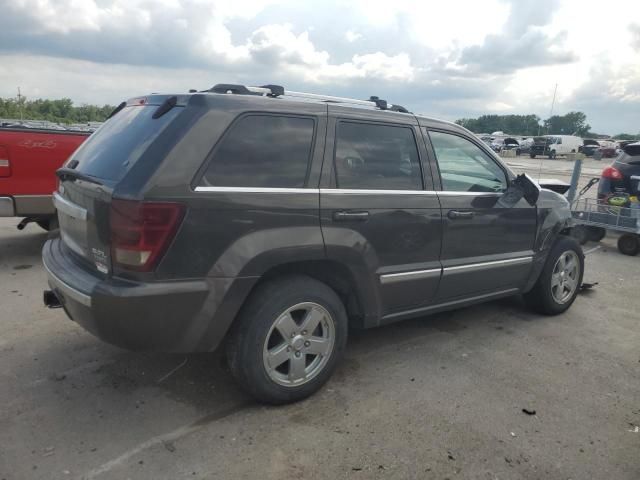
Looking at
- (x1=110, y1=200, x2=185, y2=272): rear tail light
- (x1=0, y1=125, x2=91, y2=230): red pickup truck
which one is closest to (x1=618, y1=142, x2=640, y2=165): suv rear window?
(x1=110, y1=200, x2=185, y2=272): rear tail light

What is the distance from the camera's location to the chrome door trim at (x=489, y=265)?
3.86m

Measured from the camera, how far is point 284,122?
3090 mm

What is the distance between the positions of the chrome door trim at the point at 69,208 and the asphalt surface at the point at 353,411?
1118 mm

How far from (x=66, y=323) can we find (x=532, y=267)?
4.01 metres

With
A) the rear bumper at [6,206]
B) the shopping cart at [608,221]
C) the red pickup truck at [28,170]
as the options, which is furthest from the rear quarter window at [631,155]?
the rear bumper at [6,206]

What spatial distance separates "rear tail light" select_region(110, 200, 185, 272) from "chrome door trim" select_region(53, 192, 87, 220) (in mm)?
385

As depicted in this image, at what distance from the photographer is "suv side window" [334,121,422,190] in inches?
130

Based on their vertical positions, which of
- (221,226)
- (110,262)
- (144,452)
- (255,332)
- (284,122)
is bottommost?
(144,452)

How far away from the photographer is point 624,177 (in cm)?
805

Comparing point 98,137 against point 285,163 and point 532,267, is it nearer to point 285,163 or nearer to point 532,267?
point 285,163

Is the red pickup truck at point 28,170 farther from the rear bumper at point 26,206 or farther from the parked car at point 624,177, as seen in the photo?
the parked car at point 624,177

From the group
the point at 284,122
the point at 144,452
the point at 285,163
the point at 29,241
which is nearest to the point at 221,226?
the point at 285,163

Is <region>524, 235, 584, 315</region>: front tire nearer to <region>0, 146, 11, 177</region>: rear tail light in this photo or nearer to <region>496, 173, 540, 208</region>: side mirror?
<region>496, 173, 540, 208</region>: side mirror

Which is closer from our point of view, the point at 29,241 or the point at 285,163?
the point at 285,163
